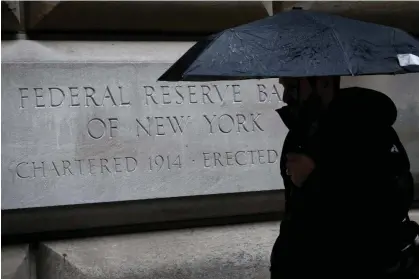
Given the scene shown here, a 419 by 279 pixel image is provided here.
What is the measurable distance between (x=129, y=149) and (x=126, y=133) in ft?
0.27

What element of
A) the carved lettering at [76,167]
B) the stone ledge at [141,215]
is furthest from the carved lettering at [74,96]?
the stone ledge at [141,215]

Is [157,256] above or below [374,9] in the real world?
below

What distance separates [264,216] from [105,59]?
47.2 inches

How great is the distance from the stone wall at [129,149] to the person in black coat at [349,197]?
159 cm

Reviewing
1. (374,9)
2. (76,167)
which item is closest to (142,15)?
(76,167)

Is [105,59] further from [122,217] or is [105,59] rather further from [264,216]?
[264,216]

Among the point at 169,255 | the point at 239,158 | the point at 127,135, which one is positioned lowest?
the point at 169,255

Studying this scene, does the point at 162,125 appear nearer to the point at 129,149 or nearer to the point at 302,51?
the point at 129,149

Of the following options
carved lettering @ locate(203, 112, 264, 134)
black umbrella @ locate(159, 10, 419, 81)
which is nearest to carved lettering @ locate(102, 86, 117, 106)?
carved lettering @ locate(203, 112, 264, 134)

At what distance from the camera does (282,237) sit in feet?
8.61

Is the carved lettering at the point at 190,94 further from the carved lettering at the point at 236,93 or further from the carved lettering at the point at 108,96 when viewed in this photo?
the carved lettering at the point at 108,96

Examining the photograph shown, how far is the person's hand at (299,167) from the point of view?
2.56 m

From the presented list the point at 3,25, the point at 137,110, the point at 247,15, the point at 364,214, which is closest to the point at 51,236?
the point at 137,110

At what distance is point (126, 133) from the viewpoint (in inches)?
158
